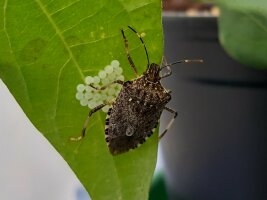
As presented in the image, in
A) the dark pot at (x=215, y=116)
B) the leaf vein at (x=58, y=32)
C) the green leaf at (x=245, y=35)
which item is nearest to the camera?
the leaf vein at (x=58, y=32)

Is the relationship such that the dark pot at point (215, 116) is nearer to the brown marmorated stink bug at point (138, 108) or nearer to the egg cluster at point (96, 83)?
the brown marmorated stink bug at point (138, 108)

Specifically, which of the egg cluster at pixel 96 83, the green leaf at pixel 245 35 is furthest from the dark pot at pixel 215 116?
the egg cluster at pixel 96 83

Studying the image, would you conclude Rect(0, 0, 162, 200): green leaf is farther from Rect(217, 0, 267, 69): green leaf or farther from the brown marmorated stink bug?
Rect(217, 0, 267, 69): green leaf

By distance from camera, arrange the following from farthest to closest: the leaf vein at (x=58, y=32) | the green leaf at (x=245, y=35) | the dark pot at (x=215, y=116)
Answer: the dark pot at (x=215, y=116) < the green leaf at (x=245, y=35) < the leaf vein at (x=58, y=32)

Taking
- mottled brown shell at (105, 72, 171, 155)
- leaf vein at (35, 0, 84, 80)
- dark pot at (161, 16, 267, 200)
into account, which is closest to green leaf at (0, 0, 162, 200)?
leaf vein at (35, 0, 84, 80)

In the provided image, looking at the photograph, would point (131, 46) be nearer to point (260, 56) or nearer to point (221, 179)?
point (260, 56)

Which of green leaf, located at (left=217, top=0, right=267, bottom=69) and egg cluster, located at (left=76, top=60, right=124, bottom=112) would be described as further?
green leaf, located at (left=217, top=0, right=267, bottom=69)

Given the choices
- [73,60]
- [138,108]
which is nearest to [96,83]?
[73,60]
